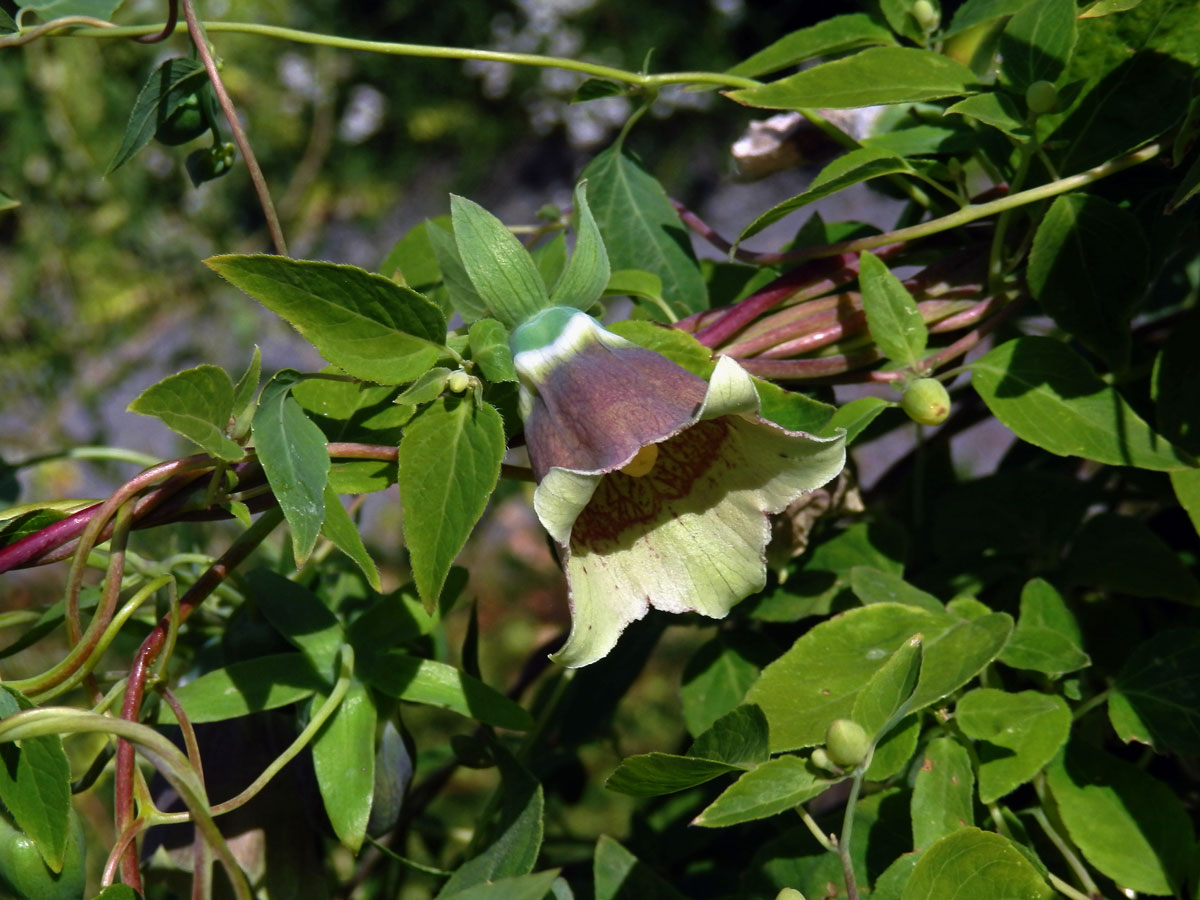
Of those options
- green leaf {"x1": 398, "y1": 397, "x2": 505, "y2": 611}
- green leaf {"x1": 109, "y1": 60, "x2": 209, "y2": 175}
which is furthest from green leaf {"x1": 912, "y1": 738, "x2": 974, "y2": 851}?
green leaf {"x1": 109, "y1": 60, "x2": 209, "y2": 175}

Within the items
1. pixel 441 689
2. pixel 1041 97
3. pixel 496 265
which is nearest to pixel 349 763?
pixel 441 689

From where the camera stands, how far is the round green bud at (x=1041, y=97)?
1.68 ft

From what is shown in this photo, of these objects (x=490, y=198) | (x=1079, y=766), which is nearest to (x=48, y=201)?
(x=490, y=198)

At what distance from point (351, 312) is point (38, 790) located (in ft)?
0.83

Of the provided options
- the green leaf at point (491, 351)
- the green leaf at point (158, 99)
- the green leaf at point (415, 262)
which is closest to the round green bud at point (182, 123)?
the green leaf at point (158, 99)

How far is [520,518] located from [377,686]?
2.42 meters

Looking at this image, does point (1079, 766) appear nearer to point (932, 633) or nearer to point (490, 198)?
point (932, 633)

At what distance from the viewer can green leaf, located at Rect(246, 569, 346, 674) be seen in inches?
22.9

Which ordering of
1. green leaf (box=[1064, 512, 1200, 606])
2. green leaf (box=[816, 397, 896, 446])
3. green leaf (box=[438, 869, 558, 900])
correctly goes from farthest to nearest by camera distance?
1. green leaf (box=[1064, 512, 1200, 606])
2. green leaf (box=[816, 397, 896, 446])
3. green leaf (box=[438, 869, 558, 900])

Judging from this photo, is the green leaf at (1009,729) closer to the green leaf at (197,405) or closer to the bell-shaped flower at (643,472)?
the bell-shaped flower at (643,472)

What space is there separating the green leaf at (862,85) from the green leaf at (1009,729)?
30cm

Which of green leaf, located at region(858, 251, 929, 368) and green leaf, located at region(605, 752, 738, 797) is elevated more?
green leaf, located at region(858, 251, 929, 368)

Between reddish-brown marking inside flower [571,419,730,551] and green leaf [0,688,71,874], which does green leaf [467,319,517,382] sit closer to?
reddish-brown marking inside flower [571,419,730,551]

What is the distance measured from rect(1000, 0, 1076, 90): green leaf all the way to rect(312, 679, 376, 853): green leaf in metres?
0.46
